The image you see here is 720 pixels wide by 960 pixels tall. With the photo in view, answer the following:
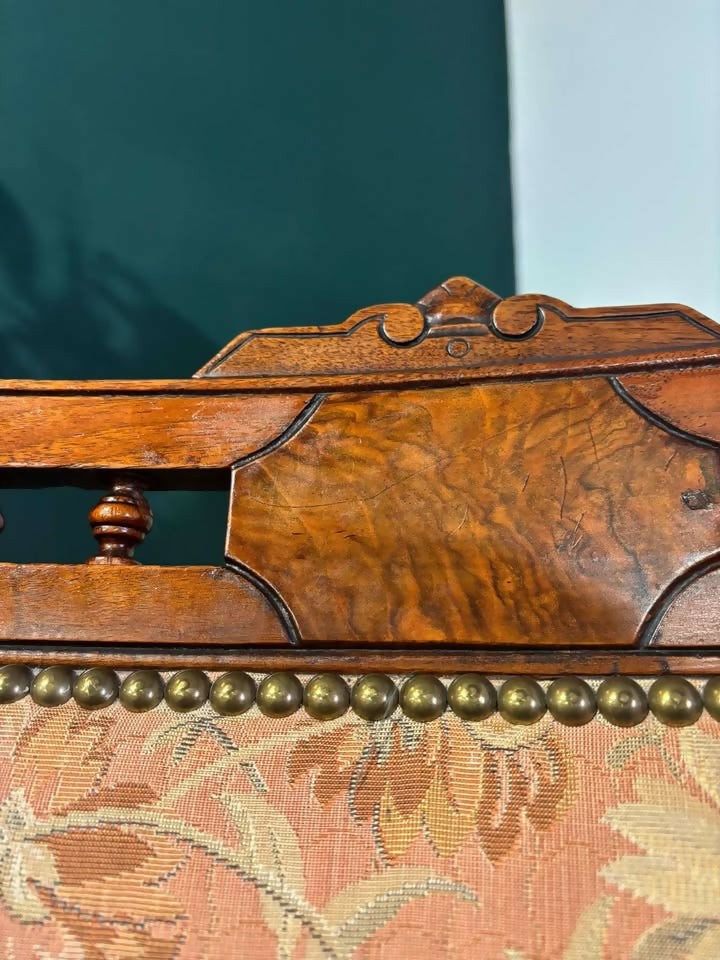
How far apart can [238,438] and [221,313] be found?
76 cm

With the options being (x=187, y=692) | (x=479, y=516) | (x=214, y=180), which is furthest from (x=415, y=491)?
(x=214, y=180)

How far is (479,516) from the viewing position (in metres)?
0.32

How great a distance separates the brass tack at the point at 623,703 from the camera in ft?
0.96

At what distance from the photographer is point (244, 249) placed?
109 centimetres

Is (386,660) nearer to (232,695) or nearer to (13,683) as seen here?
(232,695)

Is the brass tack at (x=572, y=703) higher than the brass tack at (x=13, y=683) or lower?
lower

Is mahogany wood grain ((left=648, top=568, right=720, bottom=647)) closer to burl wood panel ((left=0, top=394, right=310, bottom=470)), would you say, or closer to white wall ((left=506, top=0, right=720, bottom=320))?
burl wood panel ((left=0, top=394, right=310, bottom=470))

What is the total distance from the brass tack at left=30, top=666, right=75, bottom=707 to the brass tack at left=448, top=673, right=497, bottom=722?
176mm

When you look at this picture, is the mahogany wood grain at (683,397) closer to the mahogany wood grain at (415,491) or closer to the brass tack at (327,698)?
the mahogany wood grain at (415,491)

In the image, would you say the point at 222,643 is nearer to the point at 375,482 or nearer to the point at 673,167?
the point at 375,482

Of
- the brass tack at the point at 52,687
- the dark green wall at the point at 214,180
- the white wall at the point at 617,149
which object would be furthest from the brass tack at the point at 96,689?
the white wall at the point at 617,149

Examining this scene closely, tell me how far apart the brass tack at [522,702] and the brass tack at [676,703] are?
45mm

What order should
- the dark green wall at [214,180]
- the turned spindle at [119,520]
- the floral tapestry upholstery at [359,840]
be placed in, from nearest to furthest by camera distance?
1. the floral tapestry upholstery at [359,840]
2. the turned spindle at [119,520]
3. the dark green wall at [214,180]

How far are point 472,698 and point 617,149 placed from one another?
109 centimetres
